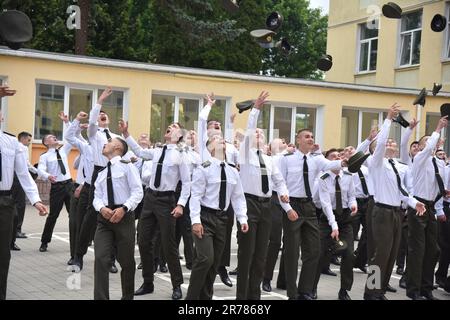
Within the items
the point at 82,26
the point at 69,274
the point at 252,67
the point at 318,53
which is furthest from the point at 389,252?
the point at 318,53

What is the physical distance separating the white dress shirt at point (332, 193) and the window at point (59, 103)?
11356 mm

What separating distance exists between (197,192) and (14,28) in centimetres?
392

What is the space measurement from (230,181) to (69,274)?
11.6ft

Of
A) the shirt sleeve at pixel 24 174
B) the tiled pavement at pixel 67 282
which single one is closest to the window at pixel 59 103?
the tiled pavement at pixel 67 282

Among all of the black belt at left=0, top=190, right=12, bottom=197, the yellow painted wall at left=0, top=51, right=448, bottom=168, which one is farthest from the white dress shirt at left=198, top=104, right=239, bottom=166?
the yellow painted wall at left=0, top=51, right=448, bottom=168

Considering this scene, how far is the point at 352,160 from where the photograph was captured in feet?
27.9

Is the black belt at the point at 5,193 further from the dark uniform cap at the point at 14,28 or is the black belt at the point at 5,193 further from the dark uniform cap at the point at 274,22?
the dark uniform cap at the point at 274,22

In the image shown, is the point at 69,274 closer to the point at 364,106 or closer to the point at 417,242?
the point at 417,242

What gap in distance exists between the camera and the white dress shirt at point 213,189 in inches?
305

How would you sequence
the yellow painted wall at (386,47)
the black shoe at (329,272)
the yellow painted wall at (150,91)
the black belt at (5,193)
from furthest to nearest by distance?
the yellow painted wall at (386,47), the yellow painted wall at (150,91), the black shoe at (329,272), the black belt at (5,193)

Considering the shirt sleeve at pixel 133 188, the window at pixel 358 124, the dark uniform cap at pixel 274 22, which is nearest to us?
the shirt sleeve at pixel 133 188

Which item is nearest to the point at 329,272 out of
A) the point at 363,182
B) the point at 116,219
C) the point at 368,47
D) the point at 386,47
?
the point at 363,182

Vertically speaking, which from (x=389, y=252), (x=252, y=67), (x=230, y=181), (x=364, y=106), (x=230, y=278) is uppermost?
(x=252, y=67)
